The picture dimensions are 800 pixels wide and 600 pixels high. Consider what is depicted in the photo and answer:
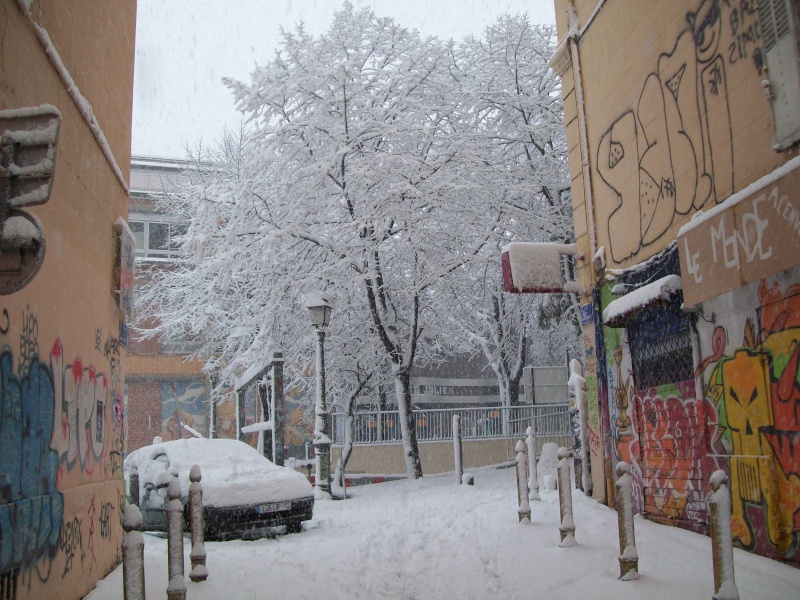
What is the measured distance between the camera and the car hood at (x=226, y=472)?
975 centimetres

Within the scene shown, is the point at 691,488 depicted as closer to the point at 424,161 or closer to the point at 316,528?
the point at 316,528

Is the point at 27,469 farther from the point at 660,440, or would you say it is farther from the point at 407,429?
the point at 407,429

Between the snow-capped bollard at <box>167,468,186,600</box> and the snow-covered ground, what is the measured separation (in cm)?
81

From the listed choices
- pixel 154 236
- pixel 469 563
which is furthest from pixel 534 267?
pixel 154 236

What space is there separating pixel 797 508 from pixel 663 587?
1318 mm

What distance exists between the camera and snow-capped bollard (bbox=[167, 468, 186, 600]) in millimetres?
5273

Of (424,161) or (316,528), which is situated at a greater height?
(424,161)

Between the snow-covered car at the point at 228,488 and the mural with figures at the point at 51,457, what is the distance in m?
1.68

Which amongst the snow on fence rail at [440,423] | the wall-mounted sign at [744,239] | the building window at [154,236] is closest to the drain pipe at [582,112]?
the wall-mounted sign at [744,239]

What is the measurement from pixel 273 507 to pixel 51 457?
14.8 feet

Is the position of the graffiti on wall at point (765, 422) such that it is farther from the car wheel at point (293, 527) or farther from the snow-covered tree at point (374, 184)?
the snow-covered tree at point (374, 184)

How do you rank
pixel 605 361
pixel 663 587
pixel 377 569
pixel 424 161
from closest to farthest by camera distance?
1. pixel 663 587
2. pixel 377 569
3. pixel 605 361
4. pixel 424 161

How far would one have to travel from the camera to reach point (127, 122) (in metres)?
9.57

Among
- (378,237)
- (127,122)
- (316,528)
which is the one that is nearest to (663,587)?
(316,528)
